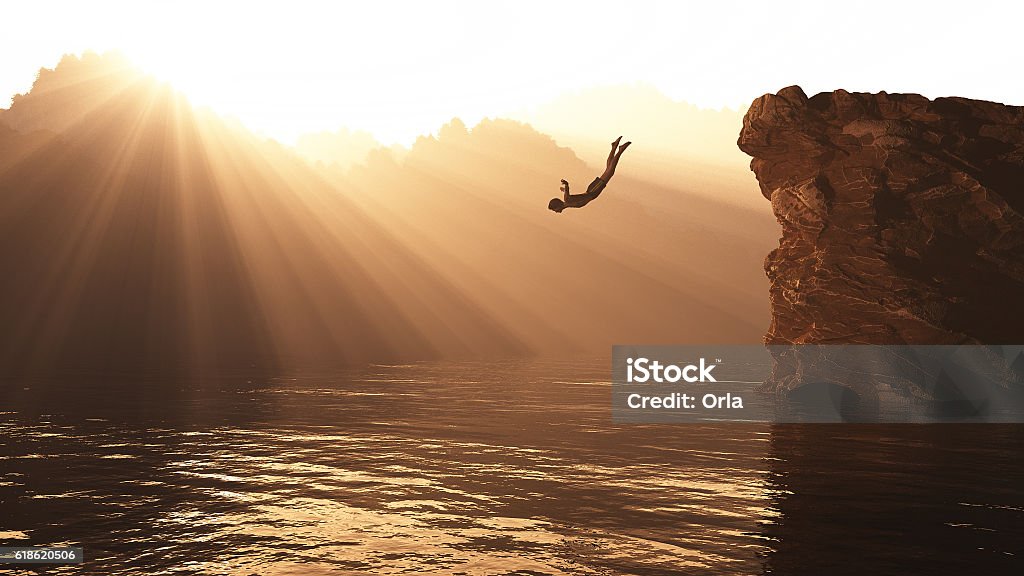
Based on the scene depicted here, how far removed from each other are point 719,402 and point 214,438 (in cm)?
4028

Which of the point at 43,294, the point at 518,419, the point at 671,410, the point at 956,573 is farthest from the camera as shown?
the point at 43,294

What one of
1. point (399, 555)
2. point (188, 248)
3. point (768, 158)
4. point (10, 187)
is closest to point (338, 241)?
point (188, 248)

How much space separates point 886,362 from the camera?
200ft

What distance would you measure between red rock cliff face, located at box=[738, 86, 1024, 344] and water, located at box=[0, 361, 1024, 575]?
47.2ft

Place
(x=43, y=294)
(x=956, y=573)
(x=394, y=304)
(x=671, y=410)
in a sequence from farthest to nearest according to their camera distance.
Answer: (x=394, y=304), (x=43, y=294), (x=671, y=410), (x=956, y=573)

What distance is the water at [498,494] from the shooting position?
62.0 feet

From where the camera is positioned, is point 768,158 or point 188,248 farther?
point 188,248

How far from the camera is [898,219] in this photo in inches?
2525

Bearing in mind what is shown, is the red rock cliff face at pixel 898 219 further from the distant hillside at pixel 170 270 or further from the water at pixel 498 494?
the distant hillside at pixel 170 270

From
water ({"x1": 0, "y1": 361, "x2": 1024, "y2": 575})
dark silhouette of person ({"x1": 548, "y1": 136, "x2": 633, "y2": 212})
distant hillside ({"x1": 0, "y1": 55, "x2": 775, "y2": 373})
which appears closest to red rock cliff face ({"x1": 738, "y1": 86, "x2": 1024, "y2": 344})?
water ({"x1": 0, "y1": 361, "x2": 1024, "y2": 575})

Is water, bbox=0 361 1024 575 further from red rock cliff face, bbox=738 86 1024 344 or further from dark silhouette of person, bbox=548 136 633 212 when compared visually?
red rock cliff face, bbox=738 86 1024 344

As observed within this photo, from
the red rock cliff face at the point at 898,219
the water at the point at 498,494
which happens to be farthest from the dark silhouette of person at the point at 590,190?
the red rock cliff face at the point at 898,219

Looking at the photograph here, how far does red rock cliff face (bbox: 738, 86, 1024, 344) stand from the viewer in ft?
203

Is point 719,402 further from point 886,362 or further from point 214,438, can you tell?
point 214,438
